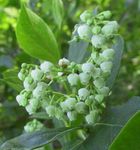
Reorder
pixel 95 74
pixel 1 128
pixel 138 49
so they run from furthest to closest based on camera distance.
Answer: pixel 138 49, pixel 1 128, pixel 95 74

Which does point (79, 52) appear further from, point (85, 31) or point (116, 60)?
point (85, 31)

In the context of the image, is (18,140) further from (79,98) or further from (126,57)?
(126,57)

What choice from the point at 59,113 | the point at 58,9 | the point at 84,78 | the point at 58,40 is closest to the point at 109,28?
the point at 84,78

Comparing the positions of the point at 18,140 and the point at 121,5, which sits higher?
the point at 121,5

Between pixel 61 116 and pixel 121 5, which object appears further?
pixel 121 5

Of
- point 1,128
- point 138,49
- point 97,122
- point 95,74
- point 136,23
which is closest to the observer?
point 95,74

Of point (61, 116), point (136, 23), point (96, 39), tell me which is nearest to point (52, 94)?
point (61, 116)
